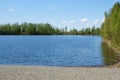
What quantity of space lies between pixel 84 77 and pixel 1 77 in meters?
6.17

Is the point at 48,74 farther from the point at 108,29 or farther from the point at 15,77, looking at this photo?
the point at 108,29

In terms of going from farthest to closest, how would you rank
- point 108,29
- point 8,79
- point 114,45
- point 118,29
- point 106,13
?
point 106,13
point 108,29
point 114,45
point 118,29
point 8,79

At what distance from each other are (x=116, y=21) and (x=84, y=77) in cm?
5451

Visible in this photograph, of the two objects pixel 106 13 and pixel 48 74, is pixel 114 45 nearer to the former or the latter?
pixel 106 13

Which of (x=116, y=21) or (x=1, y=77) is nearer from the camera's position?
(x=1, y=77)

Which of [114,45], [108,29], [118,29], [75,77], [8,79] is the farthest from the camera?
[108,29]

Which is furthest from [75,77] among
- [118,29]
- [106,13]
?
[106,13]

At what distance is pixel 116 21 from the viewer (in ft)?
247

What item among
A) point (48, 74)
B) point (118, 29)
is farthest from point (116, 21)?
point (48, 74)

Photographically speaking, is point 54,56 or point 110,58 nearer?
point 110,58

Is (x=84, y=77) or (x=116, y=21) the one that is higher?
(x=116, y=21)

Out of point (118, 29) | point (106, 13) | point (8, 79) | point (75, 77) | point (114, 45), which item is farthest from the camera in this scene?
point (106, 13)

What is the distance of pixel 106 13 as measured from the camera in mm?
108688

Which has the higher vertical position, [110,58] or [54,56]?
[110,58]
